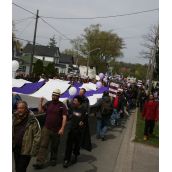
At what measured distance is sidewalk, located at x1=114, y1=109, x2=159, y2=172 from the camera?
31.9ft

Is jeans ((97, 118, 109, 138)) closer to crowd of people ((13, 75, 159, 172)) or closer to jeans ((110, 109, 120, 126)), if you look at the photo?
crowd of people ((13, 75, 159, 172))

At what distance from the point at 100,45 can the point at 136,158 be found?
81053 millimetres

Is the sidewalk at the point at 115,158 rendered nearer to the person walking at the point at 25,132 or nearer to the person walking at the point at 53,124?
the person walking at the point at 53,124

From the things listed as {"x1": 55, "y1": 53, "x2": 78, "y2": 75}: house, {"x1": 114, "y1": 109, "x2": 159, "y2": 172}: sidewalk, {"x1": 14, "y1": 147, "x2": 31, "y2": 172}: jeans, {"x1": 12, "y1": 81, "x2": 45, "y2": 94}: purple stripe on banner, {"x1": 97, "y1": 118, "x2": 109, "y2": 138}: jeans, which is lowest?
{"x1": 114, "y1": 109, "x2": 159, "y2": 172}: sidewalk

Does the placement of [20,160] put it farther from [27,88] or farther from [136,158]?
[27,88]

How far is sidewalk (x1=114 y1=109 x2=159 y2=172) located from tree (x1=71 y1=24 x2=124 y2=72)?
7599cm

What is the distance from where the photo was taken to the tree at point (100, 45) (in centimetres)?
8925

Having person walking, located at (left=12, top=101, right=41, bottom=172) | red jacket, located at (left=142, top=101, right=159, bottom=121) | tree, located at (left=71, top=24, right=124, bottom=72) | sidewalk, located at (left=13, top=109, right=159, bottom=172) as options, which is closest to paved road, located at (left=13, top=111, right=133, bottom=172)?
sidewalk, located at (left=13, top=109, right=159, bottom=172)

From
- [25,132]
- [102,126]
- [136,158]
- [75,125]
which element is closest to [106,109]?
[102,126]

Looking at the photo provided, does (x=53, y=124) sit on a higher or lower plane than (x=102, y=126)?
higher

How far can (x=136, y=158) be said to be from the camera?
10859 millimetres

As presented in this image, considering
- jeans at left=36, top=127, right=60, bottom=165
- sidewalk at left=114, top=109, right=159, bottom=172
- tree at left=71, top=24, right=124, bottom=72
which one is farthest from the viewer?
tree at left=71, top=24, right=124, bottom=72
